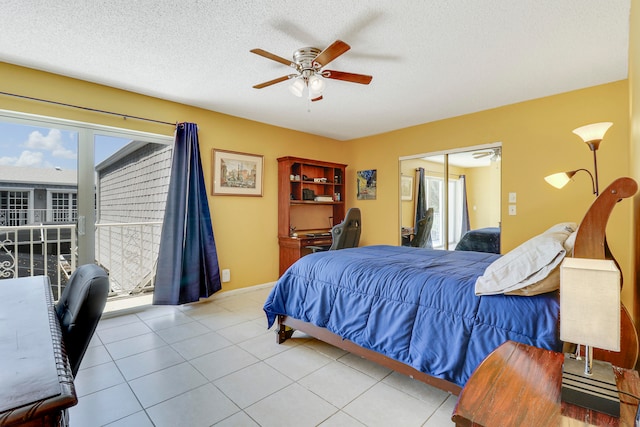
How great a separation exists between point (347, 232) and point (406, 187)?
132cm

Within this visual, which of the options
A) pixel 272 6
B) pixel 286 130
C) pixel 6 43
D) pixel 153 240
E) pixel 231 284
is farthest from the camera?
pixel 286 130

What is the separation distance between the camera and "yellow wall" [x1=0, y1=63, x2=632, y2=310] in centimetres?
282

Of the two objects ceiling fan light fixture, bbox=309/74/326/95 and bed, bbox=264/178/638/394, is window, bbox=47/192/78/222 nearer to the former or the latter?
bed, bbox=264/178/638/394

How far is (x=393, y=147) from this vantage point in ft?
15.3

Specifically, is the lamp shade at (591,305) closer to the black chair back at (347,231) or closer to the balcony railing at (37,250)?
the black chair back at (347,231)

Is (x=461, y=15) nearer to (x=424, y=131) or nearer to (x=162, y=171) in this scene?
(x=424, y=131)

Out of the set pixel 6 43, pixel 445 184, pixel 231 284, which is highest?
pixel 6 43

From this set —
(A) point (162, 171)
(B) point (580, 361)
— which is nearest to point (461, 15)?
(B) point (580, 361)

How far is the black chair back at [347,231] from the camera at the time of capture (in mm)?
3855

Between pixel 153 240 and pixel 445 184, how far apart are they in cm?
420

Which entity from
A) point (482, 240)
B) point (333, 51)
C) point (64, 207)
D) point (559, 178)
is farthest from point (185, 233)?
point (559, 178)

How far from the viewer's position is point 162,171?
419 cm

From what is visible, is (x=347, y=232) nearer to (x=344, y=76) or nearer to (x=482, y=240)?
(x=482, y=240)

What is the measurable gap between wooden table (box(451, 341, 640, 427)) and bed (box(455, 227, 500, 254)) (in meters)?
2.88
